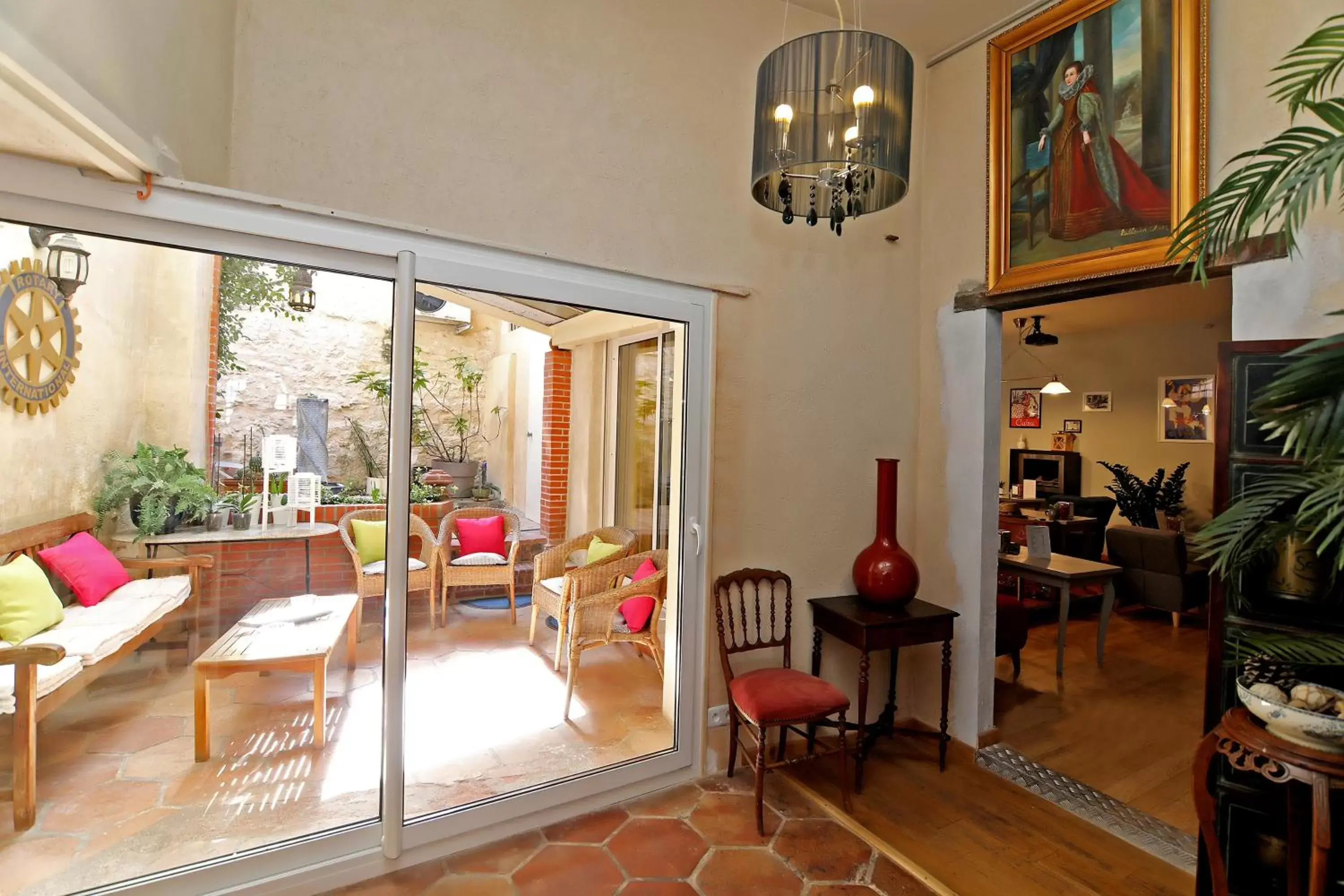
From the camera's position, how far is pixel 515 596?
273 centimetres

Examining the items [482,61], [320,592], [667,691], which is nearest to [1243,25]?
[482,61]

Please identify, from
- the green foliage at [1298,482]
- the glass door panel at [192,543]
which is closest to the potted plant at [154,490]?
the glass door panel at [192,543]

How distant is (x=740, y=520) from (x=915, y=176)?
6.92 ft

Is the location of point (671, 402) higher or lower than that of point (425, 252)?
lower

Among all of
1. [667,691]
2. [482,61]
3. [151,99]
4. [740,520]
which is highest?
[482,61]

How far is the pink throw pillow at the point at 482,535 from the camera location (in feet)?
8.45

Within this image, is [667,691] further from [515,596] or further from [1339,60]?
[1339,60]

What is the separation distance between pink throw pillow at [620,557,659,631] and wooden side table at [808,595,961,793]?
2.71ft

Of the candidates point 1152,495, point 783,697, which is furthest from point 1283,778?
point 1152,495

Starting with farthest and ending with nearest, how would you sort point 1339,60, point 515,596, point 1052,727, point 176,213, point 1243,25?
point 1052,727, point 515,596, point 1243,25, point 176,213, point 1339,60

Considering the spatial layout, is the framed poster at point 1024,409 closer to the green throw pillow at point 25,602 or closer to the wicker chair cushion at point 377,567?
the wicker chair cushion at point 377,567

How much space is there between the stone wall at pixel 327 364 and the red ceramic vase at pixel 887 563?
6.73 feet

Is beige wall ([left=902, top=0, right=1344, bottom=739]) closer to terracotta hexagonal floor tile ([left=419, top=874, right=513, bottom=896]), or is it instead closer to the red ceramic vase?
the red ceramic vase

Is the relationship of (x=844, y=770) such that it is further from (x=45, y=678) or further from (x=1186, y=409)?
(x=1186, y=409)
